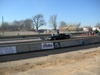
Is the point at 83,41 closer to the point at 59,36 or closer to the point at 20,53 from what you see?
the point at 59,36

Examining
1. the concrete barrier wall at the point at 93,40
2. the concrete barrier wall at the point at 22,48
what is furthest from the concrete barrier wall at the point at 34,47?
the concrete barrier wall at the point at 93,40

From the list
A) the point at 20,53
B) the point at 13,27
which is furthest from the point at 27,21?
the point at 20,53

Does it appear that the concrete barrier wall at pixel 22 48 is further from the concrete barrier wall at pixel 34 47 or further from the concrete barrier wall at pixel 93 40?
the concrete barrier wall at pixel 93 40

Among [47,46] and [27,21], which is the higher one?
[27,21]

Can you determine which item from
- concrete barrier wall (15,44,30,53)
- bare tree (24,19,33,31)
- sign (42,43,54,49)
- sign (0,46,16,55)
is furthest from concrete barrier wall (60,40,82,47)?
bare tree (24,19,33,31)

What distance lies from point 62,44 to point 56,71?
16.3 metres

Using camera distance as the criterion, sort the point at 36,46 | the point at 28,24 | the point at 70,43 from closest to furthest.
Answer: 1. the point at 36,46
2. the point at 70,43
3. the point at 28,24

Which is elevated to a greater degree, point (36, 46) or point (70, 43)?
point (36, 46)

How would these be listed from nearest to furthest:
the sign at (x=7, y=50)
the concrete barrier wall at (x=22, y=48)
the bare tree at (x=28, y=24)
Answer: the sign at (x=7, y=50)
the concrete barrier wall at (x=22, y=48)
the bare tree at (x=28, y=24)

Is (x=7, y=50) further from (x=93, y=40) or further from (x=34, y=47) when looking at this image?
(x=93, y=40)

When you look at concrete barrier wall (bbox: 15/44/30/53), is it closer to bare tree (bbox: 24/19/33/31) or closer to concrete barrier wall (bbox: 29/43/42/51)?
concrete barrier wall (bbox: 29/43/42/51)

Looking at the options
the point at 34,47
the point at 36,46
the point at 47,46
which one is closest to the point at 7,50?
the point at 34,47

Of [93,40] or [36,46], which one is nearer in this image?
[36,46]

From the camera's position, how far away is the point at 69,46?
29766 millimetres
